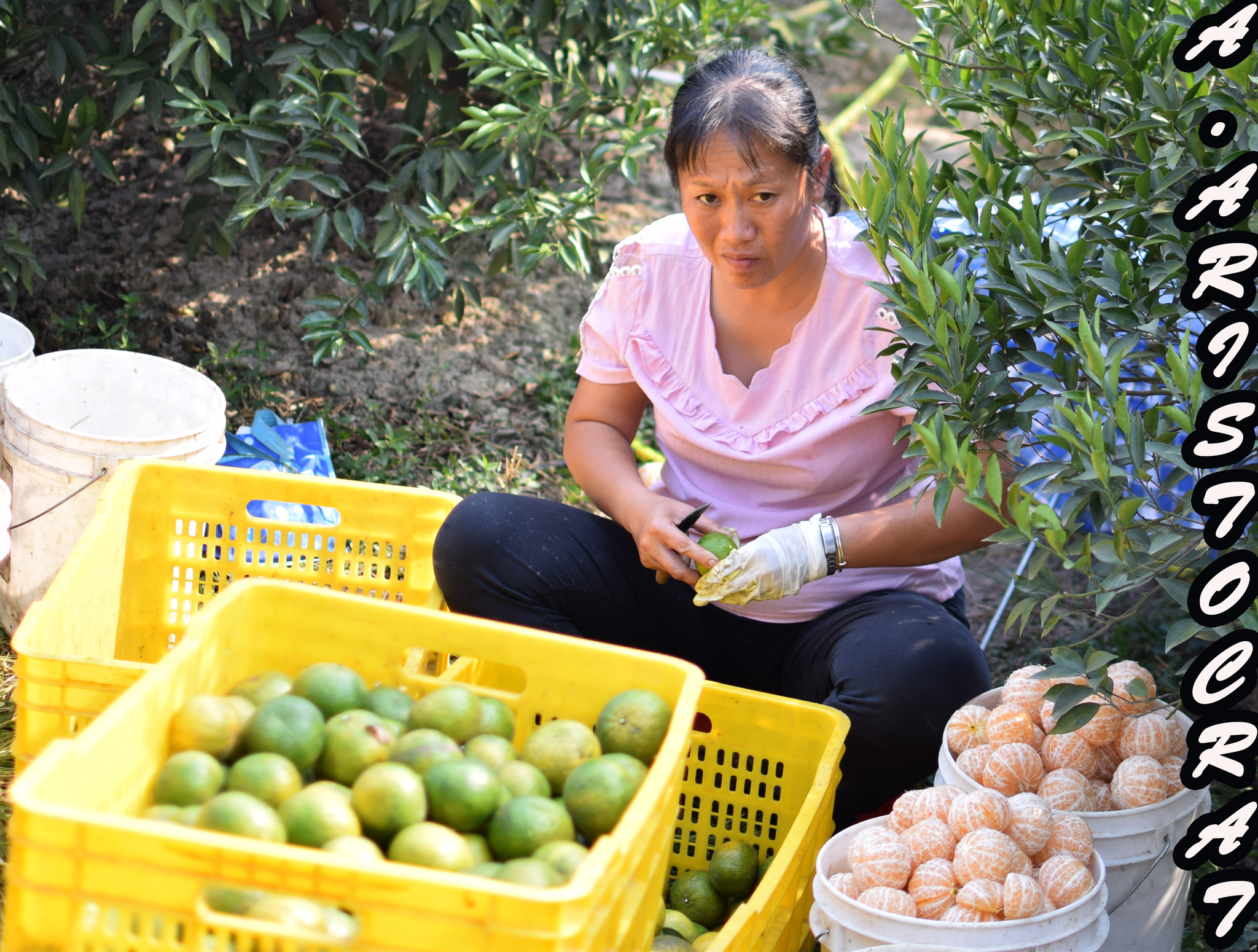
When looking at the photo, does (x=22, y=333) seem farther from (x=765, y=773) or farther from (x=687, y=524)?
(x=765, y=773)

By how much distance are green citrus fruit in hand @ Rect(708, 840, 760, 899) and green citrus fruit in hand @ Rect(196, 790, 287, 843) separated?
1.01 metres

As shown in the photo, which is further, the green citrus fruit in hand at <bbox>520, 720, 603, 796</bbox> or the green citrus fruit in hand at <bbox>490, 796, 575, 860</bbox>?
the green citrus fruit in hand at <bbox>520, 720, 603, 796</bbox>

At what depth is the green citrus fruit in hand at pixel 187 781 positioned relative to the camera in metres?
1.51

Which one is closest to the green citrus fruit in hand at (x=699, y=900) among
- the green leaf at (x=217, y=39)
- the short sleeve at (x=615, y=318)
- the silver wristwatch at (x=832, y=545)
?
the silver wristwatch at (x=832, y=545)

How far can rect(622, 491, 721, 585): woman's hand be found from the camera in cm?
242

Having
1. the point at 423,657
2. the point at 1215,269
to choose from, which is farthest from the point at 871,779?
the point at 1215,269

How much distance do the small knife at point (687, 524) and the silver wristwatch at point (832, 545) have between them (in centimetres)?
25

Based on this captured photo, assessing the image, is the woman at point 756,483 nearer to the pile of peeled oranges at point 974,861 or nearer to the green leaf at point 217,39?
the pile of peeled oranges at point 974,861

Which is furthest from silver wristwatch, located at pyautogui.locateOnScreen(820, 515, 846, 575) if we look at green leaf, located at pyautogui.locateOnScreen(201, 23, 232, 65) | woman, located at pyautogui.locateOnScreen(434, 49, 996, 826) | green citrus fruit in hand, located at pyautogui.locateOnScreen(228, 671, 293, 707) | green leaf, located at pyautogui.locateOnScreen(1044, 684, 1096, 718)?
green leaf, located at pyautogui.locateOnScreen(201, 23, 232, 65)

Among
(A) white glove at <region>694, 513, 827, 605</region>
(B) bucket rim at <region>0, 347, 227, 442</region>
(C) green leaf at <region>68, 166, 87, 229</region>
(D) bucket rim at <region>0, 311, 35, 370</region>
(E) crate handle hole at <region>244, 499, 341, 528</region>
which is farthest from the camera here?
(C) green leaf at <region>68, 166, 87, 229</region>

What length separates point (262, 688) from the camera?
5.65 feet

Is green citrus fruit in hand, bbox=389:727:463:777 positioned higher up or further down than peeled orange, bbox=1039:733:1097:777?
higher up

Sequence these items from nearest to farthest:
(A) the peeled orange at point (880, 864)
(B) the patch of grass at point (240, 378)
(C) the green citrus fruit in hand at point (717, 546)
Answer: (A) the peeled orange at point (880, 864) < (C) the green citrus fruit in hand at point (717, 546) < (B) the patch of grass at point (240, 378)

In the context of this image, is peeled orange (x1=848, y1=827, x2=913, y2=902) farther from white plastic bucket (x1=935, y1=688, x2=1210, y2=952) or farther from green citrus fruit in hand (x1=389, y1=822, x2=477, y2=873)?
green citrus fruit in hand (x1=389, y1=822, x2=477, y2=873)
